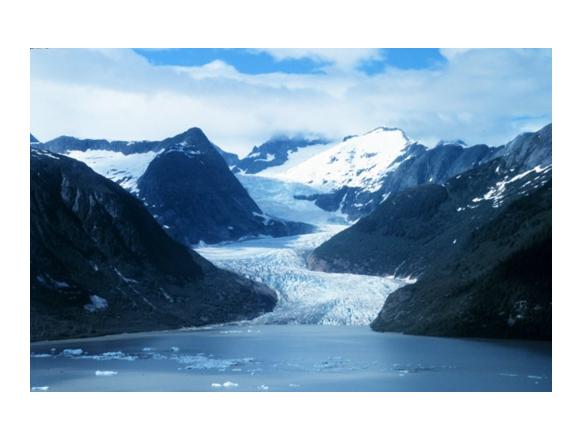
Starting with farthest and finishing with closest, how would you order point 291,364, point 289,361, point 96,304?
point 96,304 < point 289,361 < point 291,364

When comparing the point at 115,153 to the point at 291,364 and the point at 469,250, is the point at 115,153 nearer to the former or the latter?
the point at 469,250

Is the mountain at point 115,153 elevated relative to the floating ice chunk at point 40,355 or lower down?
elevated

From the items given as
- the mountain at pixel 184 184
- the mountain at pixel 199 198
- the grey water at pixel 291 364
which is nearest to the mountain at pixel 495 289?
the grey water at pixel 291 364

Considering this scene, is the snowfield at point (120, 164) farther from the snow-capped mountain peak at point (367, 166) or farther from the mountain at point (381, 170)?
the snow-capped mountain peak at point (367, 166)

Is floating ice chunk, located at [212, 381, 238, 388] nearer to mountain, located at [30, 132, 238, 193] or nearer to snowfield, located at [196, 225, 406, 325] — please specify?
snowfield, located at [196, 225, 406, 325]

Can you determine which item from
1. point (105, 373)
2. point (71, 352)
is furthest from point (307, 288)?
point (105, 373)
